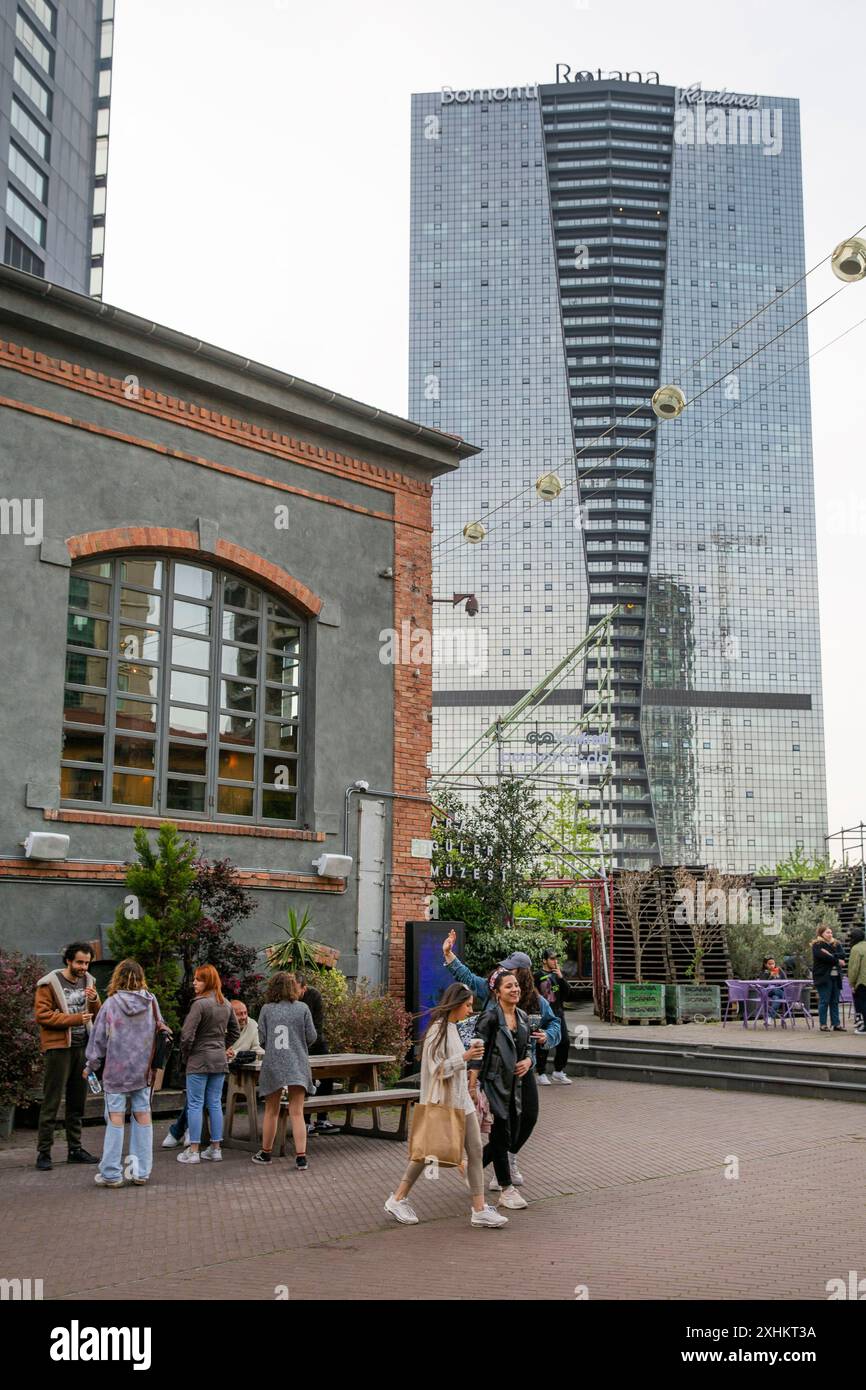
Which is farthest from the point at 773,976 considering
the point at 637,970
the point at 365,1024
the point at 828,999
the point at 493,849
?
the point at 365,1024

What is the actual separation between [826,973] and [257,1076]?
11094 millimetres

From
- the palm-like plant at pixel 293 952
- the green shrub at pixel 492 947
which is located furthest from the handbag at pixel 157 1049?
the green shrub at pixel 492 947

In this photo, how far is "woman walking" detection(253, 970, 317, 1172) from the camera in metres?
10.6

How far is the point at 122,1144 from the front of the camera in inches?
388

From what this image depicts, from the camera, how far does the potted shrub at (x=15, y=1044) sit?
11492mm

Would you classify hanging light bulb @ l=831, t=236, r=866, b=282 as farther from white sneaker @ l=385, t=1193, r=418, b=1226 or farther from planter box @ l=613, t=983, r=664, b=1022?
planter box @ l=613, t=983, r=664, b=1022

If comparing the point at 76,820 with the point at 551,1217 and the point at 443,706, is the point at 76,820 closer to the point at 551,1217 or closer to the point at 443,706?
the point at 551,1217

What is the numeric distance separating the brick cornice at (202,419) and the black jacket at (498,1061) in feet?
29.9

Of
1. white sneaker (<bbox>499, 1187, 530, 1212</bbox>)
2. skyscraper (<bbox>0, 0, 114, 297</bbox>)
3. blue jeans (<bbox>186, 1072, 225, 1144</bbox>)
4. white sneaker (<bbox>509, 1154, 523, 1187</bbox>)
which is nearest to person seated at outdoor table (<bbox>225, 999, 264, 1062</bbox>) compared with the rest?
blue jeans (<bbox>186, 1072, 225, 1144</bbox>)

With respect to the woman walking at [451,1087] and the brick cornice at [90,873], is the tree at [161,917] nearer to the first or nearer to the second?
the brick cornice at [90,873]

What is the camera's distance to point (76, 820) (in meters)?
14.0

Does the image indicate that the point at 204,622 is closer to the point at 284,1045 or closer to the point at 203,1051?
the point at 203,1051
